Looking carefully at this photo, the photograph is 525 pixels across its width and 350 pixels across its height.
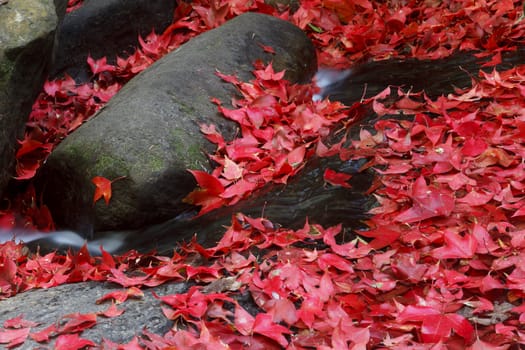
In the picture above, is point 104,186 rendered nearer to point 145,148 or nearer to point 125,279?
point 145,148

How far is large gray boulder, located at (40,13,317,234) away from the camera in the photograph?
3246 millimetres

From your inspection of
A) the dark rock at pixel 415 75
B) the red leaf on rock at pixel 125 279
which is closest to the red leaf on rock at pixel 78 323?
the red leaf on rock at pixel 125 279

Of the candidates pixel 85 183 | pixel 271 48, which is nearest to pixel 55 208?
pixel 85 183

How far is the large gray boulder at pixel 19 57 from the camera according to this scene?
3311 millimetres

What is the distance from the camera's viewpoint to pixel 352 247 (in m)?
2.46

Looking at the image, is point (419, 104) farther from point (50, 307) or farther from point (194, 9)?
point (194, 9)

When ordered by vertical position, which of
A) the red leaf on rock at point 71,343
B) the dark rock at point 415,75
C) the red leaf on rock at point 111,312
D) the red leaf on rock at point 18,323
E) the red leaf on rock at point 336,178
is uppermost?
the red leaf on rock at point 71,343

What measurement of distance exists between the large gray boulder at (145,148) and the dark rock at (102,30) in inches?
46.3

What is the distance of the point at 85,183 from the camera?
132 inches

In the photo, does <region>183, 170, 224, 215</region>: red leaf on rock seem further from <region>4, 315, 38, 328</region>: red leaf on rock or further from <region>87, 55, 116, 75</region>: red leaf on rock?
<region>87, 55, 116, 75</region>: red leaf on rock

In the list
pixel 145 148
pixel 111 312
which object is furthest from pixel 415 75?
pixel 111 312

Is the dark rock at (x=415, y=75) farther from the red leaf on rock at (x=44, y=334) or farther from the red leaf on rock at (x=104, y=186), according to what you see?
the red leaf on rock at (x=44, y=334)

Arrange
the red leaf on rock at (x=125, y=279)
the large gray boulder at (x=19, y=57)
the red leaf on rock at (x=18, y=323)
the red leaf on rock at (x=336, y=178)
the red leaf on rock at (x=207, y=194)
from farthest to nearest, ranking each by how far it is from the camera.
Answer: the large gray boulder at (x=19, y=57), the red leaf on rock at (x=207, y=194), the red leaf on rock at (x=336, y=178), the red leaf on rock at (x=125, y=279), the red leaf on rock at (x=18, y=323)

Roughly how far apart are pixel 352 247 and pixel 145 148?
4.19 ft
